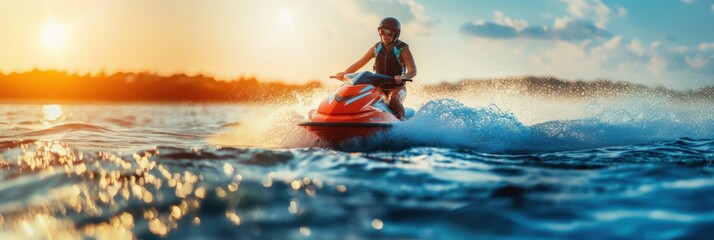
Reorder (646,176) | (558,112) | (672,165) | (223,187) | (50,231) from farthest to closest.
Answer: (558,112)
(672,165)
(646,176)
(223,187)
(50,231)

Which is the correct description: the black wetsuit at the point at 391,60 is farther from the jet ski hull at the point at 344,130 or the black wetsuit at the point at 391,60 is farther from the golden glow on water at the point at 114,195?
the golden glow on water at the point at 114,195

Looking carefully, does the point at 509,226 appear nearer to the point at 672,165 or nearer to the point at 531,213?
the point at 531,213

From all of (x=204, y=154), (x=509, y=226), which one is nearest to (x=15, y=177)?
(x=204, y=154)

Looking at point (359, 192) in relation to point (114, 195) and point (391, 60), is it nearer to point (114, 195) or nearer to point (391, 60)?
point (114, 195)

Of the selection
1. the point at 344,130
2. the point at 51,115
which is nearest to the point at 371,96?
the point at 344,130

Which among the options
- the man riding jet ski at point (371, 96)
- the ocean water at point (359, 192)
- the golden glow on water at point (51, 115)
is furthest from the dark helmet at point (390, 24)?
the golden glow on water at point (51, 115)

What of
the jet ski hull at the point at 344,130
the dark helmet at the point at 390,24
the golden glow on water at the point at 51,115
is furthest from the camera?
the golden glow on water at the point at 51,115

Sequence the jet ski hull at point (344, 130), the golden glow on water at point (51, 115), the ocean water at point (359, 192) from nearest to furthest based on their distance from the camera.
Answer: the ocean water at point (359, 192) → the jet ski hull at point (344, 130) → the golden glow on water at point (51, 115)

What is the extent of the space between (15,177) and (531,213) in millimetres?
3792

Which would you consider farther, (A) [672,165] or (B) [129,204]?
(A) [672,165]

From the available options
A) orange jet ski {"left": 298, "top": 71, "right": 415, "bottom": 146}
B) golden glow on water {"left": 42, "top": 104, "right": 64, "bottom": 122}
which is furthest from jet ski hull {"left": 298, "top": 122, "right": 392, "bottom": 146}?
golden glow on water {"left": 42, "top": 104, "right": 64, "bottom": 122}

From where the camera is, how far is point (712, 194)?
164 inches

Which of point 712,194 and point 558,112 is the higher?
point 558,112

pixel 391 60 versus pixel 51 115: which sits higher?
pixel 391 60
